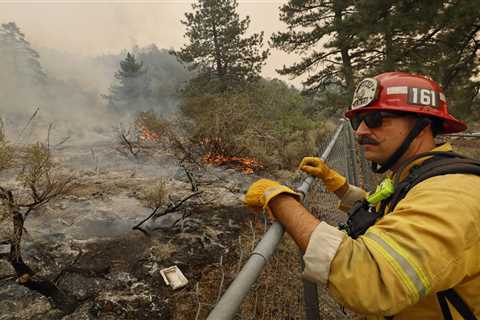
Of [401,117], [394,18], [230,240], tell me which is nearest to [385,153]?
[401,117]

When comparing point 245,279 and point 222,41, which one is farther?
point 222,41

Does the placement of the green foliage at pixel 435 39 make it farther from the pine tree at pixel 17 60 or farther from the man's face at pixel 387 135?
the pine tree at pixel 17 60

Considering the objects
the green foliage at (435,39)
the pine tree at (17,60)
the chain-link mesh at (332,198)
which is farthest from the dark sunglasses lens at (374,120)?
the pine tree at (17,60)

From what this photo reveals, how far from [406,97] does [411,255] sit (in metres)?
0.99

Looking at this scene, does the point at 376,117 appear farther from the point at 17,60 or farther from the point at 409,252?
the point at 17,60

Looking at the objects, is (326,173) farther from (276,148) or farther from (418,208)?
(276,148)

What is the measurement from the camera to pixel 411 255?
903 mm

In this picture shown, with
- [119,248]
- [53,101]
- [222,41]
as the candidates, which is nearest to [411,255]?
[119,248]

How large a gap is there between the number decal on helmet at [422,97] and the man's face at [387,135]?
0.10 meters

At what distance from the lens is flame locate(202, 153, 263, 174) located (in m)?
10.1

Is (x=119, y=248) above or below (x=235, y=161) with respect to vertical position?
below

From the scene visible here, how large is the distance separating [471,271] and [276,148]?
10620mm

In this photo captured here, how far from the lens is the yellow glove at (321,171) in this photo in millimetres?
2078

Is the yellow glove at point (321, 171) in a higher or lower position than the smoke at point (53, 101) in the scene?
lower
